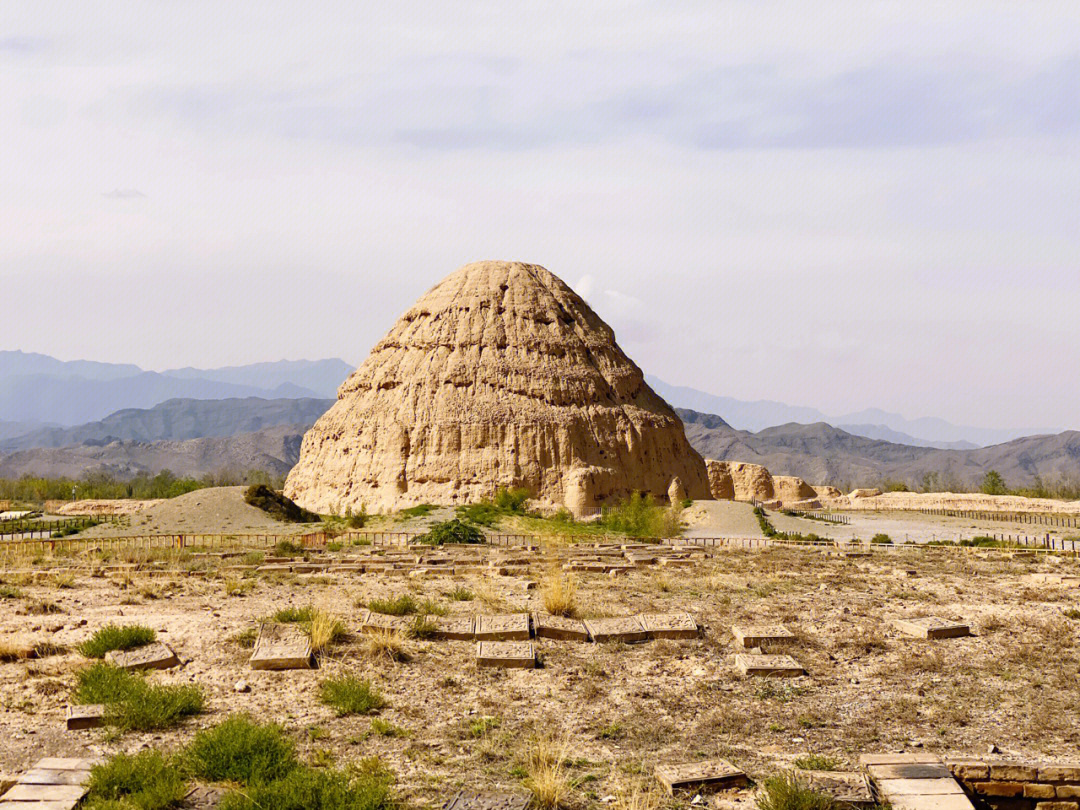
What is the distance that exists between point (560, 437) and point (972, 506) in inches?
1135

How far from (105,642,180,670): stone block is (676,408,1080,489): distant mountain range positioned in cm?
12209

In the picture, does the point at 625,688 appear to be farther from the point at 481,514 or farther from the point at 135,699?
the point at 481,514

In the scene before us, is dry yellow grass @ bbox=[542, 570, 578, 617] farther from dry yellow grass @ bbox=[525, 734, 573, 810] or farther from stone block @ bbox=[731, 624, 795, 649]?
dry yellow grass @ bbox=[525, 734, 573, 810]

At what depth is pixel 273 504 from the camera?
31641mm

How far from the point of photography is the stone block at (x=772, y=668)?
8320 millimetres

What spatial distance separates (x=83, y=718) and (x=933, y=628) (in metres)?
7.97

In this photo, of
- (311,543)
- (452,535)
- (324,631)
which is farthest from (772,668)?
(311,543)

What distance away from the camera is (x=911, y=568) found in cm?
1633

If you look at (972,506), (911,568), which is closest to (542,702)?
(911,568)

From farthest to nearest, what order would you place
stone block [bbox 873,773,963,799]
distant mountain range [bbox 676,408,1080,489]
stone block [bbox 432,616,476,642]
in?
1. distant mountain range [bbox 676,408,1080,489]
2. stone block [bbox 432,616,476,642]
3. stone block [bbox 873,773,963,799]

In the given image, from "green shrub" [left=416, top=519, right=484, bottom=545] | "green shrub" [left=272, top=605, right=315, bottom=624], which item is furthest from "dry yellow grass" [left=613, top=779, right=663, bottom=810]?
"green shrub" [left=416, top=519, right=484, bottom=545]

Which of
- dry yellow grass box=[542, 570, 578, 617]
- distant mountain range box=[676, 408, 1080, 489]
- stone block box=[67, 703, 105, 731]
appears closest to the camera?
stone block box=[67, 703, 105, 731]

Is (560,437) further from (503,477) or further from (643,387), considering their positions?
(643,387)

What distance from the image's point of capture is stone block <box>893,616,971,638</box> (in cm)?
973
